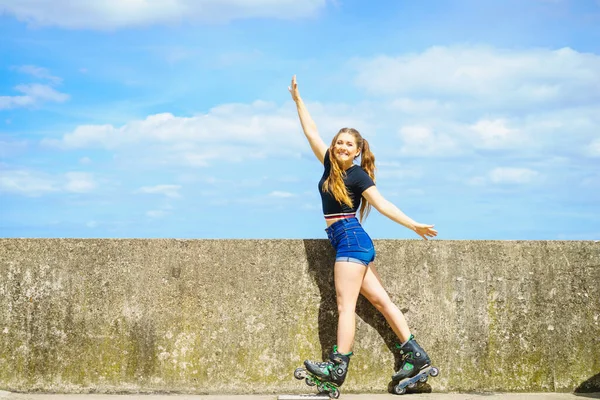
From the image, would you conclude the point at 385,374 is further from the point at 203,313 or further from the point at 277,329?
the point at 203,313

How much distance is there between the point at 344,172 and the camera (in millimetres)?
5449

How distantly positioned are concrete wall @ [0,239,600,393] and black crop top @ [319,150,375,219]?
1.67 ft

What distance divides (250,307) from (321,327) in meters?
0.65

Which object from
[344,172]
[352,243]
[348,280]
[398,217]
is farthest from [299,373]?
[344,172]

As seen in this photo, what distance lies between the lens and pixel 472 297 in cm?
584

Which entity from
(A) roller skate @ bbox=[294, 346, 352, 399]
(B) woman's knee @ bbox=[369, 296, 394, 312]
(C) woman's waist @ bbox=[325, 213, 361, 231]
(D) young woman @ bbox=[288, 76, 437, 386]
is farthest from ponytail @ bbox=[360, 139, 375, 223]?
(A) roller skate @ bbox=[294, 346, 352, 399]

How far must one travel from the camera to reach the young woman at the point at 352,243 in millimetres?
5230

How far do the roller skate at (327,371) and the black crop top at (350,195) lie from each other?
1.10 meters

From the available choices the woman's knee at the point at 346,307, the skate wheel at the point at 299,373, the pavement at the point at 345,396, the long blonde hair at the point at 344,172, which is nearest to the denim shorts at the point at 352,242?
the long blonde hair at the point at 344,172

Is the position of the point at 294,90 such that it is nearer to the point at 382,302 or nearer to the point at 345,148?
the point at 345,148

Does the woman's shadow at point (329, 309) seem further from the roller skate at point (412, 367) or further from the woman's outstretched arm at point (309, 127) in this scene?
the woman's outstretched arm at point (309, 127)

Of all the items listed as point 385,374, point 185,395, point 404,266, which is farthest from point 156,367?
point 404,266

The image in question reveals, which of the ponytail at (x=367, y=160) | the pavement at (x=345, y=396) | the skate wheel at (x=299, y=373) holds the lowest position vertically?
the pavement at (x=345, y=396)

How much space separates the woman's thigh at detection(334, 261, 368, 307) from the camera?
17.2ft
